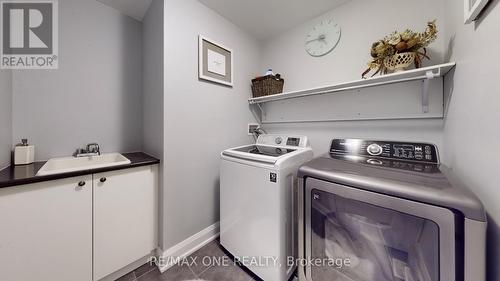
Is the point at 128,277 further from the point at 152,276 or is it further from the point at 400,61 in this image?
the point at 400,61

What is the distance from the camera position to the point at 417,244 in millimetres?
694

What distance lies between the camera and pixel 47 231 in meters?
0.94

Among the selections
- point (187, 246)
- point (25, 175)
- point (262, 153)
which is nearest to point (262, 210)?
point (262, 153)

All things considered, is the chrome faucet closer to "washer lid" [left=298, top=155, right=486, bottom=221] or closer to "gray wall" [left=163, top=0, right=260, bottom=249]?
"gray wall" [left=163, top=0, right=260, bottom=249]

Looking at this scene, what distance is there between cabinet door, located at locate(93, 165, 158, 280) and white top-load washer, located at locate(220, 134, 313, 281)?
23.8 inches

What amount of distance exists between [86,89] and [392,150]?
251 centimetres

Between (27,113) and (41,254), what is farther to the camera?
(27,113)

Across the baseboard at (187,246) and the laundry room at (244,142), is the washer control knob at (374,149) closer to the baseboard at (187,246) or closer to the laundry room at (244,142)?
the laundry room at (244,142)

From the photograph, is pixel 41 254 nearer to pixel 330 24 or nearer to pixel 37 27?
pixel 37 27

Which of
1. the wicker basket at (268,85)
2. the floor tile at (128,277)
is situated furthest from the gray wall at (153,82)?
the wicker basket at (268,85)

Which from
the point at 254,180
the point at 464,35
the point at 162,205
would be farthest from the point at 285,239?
the point at 464,35

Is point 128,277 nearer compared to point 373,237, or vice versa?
point 373,237

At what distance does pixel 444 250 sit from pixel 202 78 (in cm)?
Result: 176

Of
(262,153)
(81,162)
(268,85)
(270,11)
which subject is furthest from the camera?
(268,85)
